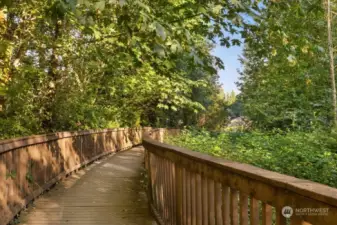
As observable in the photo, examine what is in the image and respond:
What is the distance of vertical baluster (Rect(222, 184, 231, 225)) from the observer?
7.57 feet

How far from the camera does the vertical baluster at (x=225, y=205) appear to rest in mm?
2307

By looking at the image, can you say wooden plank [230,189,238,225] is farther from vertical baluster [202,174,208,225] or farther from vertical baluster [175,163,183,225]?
vertical baluster [175,163,183,225]

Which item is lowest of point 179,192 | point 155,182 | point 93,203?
point 93,203

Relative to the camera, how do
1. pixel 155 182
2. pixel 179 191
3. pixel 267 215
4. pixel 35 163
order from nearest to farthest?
pixel 267 215 < pixel 179 191 < pixel 155 182 < pixel 35 163

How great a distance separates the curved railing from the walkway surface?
0.76ft

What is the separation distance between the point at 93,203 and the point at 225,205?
4.37 metres

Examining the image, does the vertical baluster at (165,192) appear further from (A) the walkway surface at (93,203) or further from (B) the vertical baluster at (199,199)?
(B) the vertical baluster at (199,199)

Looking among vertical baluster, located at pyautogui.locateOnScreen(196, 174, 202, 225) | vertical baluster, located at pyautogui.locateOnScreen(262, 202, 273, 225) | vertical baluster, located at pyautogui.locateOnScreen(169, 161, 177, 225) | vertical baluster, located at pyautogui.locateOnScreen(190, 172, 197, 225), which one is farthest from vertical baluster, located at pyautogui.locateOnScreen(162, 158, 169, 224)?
vertical baluster, located at pyautogui.locateOnScreen(262, 202, 273, 225)

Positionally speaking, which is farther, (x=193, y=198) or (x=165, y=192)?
(x=165, y=192)

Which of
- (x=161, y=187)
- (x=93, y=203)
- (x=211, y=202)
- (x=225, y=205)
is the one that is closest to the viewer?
(x=225, y=205)

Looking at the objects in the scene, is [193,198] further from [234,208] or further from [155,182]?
[155,182]

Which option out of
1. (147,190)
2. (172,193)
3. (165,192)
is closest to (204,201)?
(172,193)

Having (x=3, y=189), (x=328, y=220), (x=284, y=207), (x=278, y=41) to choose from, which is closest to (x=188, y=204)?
(x=284, y=207)

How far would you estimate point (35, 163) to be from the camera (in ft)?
20.2
